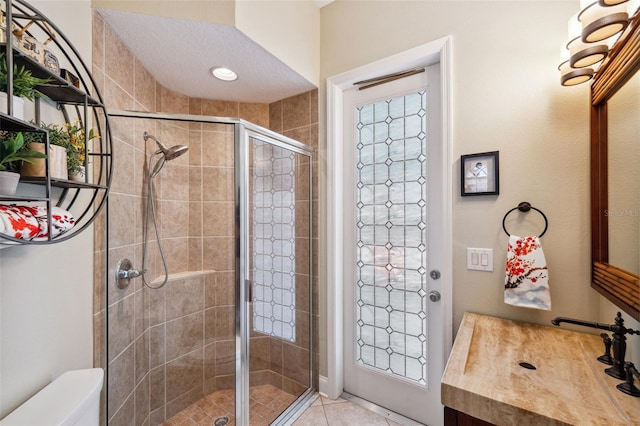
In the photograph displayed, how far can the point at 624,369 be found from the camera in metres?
0.86

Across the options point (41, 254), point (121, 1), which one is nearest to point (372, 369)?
point (41, 254)

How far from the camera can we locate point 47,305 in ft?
3.43

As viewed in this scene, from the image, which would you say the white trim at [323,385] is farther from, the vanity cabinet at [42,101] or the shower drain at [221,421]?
the vanity cabinet at [42,101]

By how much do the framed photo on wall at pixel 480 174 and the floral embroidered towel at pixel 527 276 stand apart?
0.30 m

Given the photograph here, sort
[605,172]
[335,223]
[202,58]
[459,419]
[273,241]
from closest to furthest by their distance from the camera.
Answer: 1. [459,419]
2. [605,172]
3. [202,58]
4. [273,241]
5. [335,223]

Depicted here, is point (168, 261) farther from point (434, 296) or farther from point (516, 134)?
point (516, 134)

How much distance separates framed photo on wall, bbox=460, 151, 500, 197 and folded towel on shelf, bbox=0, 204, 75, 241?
1.73 metres

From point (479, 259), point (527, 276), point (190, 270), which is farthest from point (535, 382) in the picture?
point (190, 270)

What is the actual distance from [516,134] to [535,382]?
112 cm

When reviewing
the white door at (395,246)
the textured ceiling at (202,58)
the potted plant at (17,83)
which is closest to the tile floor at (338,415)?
the white door at (395,246)

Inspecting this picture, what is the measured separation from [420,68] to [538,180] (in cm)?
95

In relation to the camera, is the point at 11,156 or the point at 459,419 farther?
the point at 459,419

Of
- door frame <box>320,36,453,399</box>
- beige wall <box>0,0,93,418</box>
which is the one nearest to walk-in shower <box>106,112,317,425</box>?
beige wall <box>0,0,93,418</box>

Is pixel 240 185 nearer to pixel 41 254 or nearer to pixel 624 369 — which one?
pixel 41 254
